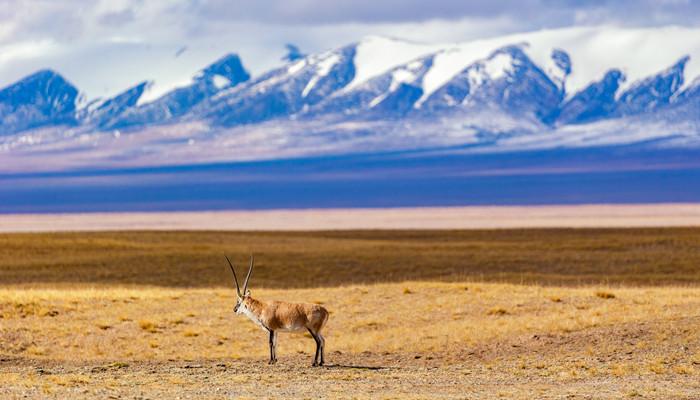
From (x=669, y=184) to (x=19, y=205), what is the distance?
83120 millimetres

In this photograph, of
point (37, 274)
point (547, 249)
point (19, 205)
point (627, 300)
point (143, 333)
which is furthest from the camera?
point (19, 205)

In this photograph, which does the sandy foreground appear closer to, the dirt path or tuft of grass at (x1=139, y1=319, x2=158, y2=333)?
tuft of grass at (x1=139, y1=319, x2=158, y2=333)

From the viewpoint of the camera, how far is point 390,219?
113875 mm

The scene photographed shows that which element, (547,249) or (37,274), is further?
(547,249)

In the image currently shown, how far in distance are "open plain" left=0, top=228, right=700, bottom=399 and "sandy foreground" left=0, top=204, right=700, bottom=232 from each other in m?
42.5

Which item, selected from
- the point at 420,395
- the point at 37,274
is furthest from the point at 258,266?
the point at 420,395

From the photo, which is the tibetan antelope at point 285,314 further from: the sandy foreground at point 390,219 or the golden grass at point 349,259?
the sandy foreground at point 390,219

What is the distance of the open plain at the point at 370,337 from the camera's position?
18812 millimetres

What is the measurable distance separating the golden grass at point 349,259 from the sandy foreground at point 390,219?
19.4 metres

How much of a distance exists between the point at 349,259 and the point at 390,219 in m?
57.8

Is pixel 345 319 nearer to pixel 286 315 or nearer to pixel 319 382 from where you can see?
pixel 286 315

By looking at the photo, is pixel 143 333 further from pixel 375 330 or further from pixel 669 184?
pixel 669 184

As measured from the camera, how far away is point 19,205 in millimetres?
176125

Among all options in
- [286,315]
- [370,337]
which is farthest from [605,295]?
[286,315]
